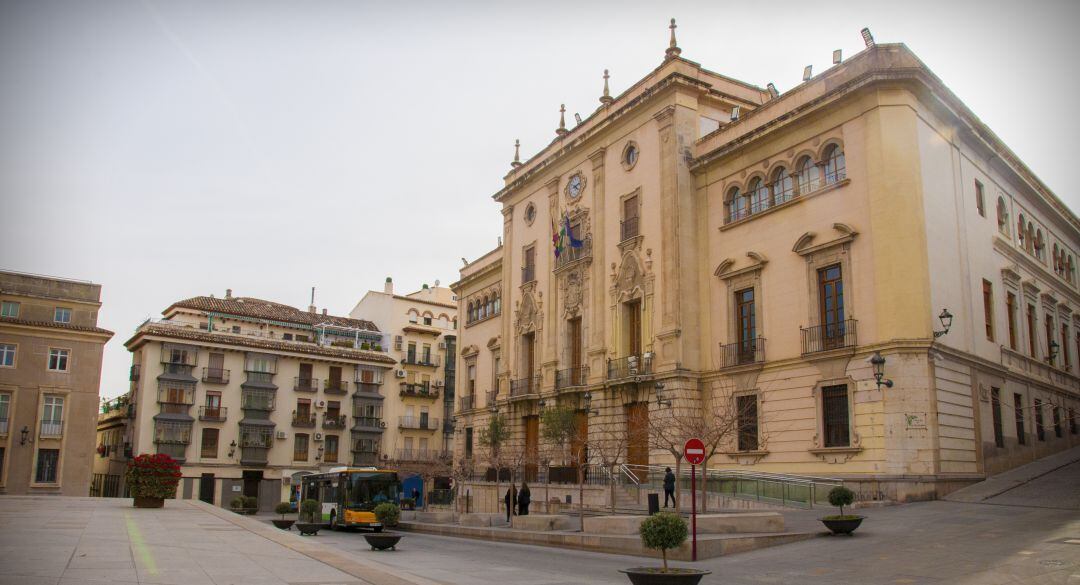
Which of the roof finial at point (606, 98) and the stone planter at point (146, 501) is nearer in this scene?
the stone planter at point (146, 501)

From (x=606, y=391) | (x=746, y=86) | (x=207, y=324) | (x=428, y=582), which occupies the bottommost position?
(x=428, y=582)

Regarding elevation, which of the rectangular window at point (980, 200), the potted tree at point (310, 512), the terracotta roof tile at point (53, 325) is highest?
the rectangular window at point (980, 200)

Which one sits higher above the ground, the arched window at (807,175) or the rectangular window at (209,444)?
the arched window at (807,175)

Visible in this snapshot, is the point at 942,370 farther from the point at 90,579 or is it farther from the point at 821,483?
the point at 90,579

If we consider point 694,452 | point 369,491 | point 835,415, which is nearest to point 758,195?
point 835,415

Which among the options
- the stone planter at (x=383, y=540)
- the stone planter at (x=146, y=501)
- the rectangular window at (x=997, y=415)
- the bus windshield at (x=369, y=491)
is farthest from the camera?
the bus windshield at (x=369, y=491)

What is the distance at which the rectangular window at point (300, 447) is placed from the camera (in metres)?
58.7

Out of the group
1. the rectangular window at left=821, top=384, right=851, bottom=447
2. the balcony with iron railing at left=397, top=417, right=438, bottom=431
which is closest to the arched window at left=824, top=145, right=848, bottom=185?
the rectangular window at left=821, top=384, right=851, bottom=447

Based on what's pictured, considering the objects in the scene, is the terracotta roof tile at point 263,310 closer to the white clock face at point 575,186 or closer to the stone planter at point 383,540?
the white clock face at point 575,186

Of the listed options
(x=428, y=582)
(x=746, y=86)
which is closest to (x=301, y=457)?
(x=746, y=86)


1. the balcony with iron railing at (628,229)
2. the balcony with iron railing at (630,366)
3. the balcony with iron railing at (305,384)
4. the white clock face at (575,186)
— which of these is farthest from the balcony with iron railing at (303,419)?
the balcony with iron railing at (628,229)

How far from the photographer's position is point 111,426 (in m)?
62.0

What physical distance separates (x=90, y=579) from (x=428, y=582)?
14.3 ft

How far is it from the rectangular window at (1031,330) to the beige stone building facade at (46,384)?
47538 millimetres
